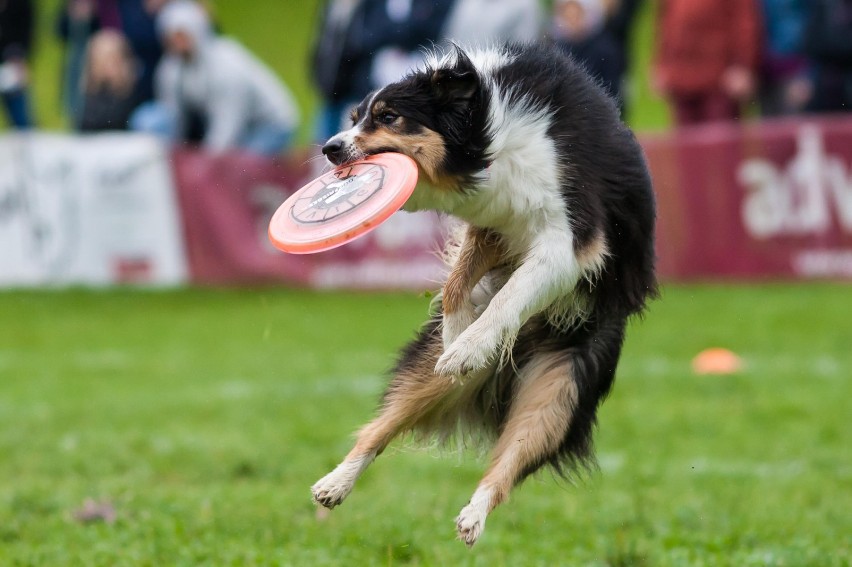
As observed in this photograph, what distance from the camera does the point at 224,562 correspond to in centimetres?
520

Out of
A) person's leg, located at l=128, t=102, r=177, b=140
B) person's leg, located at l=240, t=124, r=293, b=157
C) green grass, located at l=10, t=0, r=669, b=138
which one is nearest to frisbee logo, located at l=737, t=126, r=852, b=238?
person's leg, located at l=240, t=124, r=293, b=157

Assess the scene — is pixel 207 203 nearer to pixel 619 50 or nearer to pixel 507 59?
pixel 619 50

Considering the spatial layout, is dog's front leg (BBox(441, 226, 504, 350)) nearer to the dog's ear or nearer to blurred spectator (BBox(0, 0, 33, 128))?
the dog's ear

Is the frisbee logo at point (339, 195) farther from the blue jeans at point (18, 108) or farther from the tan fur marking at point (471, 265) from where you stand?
the blue jeans at point (18, 108)

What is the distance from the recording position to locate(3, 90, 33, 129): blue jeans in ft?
61.2

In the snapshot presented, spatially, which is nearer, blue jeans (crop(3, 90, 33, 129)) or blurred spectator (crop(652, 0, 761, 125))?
blurred spectator (crop(652, 0, 761, 125))

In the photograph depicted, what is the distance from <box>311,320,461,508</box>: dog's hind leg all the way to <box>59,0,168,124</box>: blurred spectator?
11251 millimetres

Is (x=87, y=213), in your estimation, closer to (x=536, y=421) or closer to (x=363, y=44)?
(x=363, y=44)

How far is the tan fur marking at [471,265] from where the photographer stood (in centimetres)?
468

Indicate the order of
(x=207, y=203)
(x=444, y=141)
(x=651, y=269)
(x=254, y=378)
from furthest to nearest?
(x=207, y=203) → (x=254, y=378) → (x=651, y=269) → (x=444, y=141)

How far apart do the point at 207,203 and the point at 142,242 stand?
77 centimetres

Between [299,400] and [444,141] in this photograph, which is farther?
[299,400]

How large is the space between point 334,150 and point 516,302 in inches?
29.3

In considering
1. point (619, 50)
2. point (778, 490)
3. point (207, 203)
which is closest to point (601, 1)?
point (619, 50)
